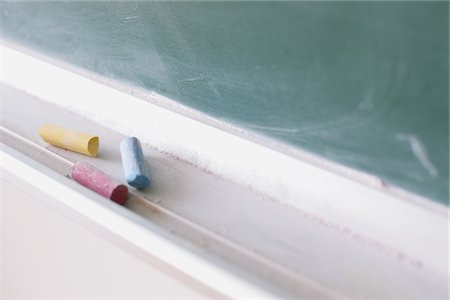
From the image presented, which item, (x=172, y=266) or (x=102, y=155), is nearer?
(x=172, y=266)

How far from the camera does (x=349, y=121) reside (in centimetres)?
66

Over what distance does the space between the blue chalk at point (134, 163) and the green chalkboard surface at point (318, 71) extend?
0.35 feet

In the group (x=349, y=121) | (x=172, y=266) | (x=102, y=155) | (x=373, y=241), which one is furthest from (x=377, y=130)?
Answer: (x=102, y=155)

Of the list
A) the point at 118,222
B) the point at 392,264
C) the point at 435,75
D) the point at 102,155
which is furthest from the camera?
the point at 102,155

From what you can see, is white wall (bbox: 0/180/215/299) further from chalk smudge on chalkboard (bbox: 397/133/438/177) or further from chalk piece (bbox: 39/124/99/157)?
chalk smudge on chalkboard (bbox: 397/133/438/177)

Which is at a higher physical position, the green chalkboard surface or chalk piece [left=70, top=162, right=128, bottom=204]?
the green chalkboard surface

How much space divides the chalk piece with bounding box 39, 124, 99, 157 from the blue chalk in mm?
70

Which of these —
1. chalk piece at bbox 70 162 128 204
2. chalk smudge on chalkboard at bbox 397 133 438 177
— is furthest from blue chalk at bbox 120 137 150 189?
chalk smudge on chalkboard at bbox 397 133 438 177

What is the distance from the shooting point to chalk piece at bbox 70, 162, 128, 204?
2.79 ft

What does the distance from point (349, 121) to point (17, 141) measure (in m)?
0.70

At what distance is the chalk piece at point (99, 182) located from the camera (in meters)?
0.85

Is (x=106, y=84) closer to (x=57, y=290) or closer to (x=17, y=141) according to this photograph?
(x=17, y=141)

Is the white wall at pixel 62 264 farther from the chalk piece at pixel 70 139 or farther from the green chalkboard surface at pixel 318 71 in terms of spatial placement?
the green chalkboard surface at pixel 318 71

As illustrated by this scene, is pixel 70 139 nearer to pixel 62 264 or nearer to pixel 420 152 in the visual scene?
pixel 62 264
